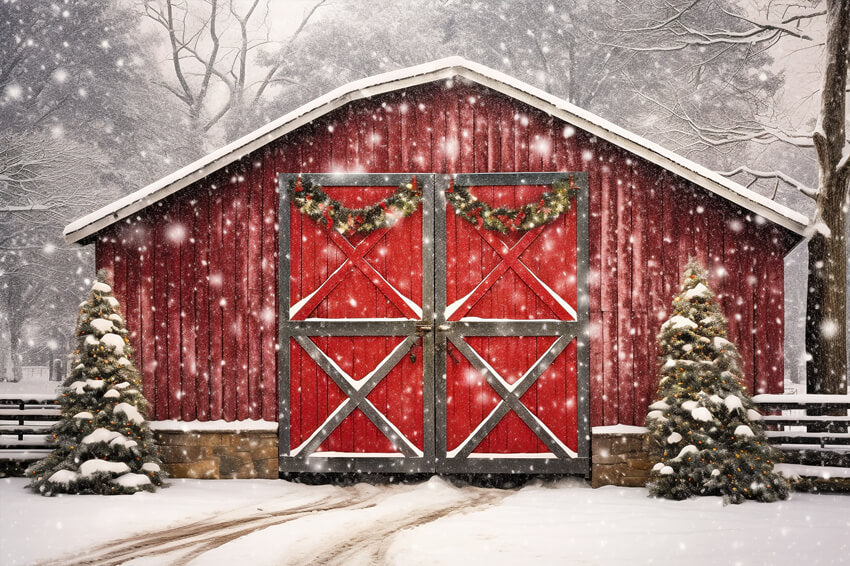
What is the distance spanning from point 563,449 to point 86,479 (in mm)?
5113

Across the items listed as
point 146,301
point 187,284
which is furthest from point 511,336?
point 146,301

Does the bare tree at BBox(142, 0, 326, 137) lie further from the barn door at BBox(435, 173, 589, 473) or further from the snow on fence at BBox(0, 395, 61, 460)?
the barn door at BBox(435, 173, 589, 473)

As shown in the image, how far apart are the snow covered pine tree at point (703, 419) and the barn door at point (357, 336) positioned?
2.53 m

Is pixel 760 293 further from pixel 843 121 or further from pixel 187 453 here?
pixel 187 453

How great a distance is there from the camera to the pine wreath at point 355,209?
8266 millimetres

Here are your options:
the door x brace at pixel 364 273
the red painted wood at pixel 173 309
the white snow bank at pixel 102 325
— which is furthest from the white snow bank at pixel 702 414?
the white snow bank at pixel 102 325

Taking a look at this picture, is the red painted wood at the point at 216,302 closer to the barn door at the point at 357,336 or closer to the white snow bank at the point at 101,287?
the barn door at the point at 357,336

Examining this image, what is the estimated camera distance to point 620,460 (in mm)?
8094

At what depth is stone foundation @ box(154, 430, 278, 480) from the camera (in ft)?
27.2

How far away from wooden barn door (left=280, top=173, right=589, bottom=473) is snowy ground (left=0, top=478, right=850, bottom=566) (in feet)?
1.63

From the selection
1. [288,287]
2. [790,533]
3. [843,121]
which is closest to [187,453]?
[288,287]

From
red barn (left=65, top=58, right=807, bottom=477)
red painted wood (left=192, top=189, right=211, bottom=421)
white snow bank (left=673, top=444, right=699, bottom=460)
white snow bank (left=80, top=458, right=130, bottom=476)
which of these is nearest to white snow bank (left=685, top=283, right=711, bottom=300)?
red barn (left=65, top=58, right=807, bottom=477)

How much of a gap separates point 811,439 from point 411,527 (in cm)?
467

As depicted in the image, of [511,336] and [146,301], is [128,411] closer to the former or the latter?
[146,301]
